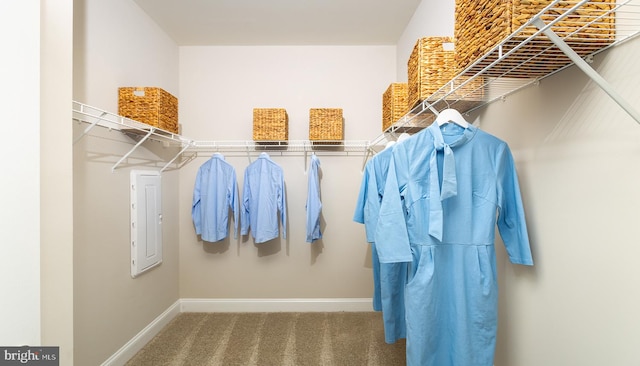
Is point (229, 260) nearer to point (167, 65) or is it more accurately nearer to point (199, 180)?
point (199, 180)

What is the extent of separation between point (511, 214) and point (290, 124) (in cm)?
229

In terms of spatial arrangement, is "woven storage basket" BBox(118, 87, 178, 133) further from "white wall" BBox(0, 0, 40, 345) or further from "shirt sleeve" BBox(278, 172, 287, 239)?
"white wall" BBox(0, 0, 40, 345)

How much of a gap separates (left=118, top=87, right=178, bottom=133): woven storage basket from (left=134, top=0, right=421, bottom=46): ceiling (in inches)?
32.9

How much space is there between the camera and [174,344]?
7.63 feet


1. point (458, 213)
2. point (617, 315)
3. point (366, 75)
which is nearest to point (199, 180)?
point (366, 75)

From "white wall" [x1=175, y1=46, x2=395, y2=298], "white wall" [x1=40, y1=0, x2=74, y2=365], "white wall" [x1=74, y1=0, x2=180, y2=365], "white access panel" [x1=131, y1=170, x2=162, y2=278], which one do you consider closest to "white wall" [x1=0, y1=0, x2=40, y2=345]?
"white wall" [x1=40, y1=0, x2=74, y2=365]

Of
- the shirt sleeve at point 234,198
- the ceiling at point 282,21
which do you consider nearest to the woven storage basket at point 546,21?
the ceiling at point 282,21

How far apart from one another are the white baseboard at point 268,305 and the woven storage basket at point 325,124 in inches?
70.7

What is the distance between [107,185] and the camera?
1936 mm

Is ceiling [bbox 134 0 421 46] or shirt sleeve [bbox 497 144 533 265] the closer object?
shirt sleeve [bbox 497 144 533 265]

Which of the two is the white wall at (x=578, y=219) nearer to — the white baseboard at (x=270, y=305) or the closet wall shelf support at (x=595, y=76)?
the closet wall shelf support at (x=595, y=76)

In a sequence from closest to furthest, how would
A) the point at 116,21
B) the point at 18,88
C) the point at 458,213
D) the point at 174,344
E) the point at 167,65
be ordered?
the point at 18,88, the point at 458,213, the point at 116,21, the point at 174,344, the point at 167,65

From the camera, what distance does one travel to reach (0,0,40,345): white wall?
68 cm

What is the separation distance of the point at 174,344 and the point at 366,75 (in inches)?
127
